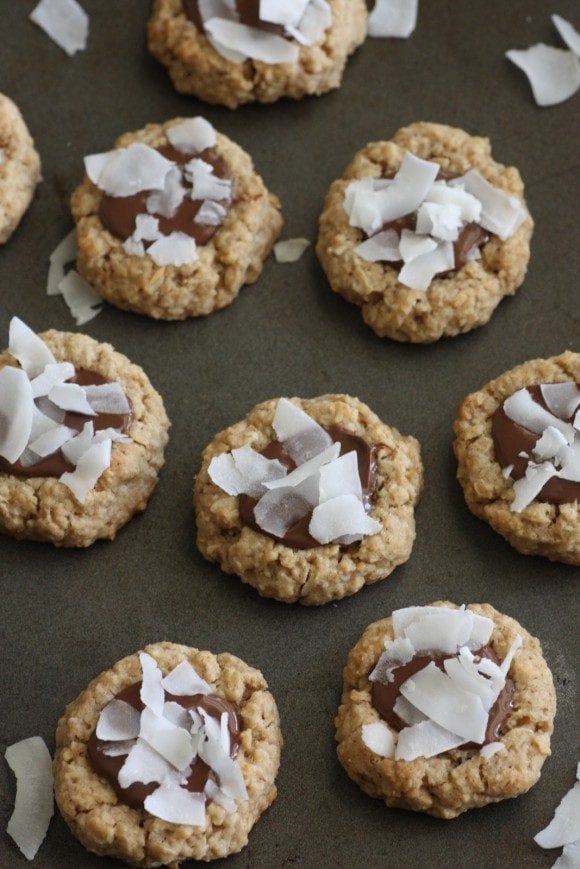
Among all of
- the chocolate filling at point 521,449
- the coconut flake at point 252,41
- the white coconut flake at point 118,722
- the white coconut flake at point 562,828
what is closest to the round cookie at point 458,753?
the white coconut flake at point 562,828

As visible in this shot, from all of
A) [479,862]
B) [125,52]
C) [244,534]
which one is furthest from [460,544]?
[125,52]

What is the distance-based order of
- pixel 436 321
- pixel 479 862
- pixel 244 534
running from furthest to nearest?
pixel 436 321
pixel 244 534
pixel 479 862

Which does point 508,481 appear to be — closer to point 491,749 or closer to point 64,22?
point 491,749

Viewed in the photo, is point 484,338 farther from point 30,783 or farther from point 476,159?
point 30,783

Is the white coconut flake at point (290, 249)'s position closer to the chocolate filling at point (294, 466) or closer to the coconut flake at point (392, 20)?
the chocolate filling at point (294, 466)

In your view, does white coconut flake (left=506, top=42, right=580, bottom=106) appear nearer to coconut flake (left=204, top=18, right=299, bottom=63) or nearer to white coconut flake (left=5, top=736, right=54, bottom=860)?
coconut flake (left=204, top=18, right=299, bottom=63)

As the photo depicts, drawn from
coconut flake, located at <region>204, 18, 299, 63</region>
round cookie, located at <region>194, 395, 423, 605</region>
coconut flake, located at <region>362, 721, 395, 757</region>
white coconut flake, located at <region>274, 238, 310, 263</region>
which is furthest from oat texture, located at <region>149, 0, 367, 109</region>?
coconut flake, located at <region>362, 721, 395, 757</region>
